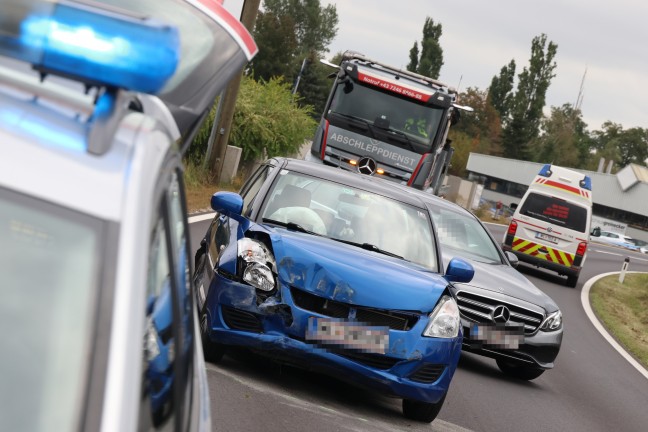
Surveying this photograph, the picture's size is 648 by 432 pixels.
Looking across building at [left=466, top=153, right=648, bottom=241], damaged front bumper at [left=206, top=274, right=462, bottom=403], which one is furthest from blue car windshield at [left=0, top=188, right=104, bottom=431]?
building at [left=466, top=153, right=648, bottom=241]

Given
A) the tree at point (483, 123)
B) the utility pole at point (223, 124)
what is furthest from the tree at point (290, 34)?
the utility pole at point (223, 124)

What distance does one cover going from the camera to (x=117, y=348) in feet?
6.37

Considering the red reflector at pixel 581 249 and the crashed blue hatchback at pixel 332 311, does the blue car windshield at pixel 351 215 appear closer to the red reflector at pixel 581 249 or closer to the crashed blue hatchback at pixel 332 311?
the crashed blue hatchback at pixel 332 311

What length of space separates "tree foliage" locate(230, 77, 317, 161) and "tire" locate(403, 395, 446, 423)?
20.9 meters

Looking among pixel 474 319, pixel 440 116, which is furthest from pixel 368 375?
pixel 440 116

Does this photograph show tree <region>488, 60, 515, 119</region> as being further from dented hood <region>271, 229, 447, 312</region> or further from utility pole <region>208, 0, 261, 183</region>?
dented hood <region>271, 229, 447, 312</region>

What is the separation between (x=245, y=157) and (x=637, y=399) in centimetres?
1751

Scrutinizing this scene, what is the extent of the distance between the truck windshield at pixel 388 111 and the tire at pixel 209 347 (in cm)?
1420

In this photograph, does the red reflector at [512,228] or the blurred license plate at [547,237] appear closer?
the blurred license plate at [547,237]

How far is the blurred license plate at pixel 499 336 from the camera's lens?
10797 mm

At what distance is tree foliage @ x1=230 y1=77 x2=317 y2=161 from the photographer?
28.7 metres

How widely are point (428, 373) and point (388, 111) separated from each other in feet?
48.4

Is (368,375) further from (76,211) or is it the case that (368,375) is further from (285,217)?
(76,211)

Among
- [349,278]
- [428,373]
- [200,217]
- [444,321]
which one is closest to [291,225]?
[349,278]
